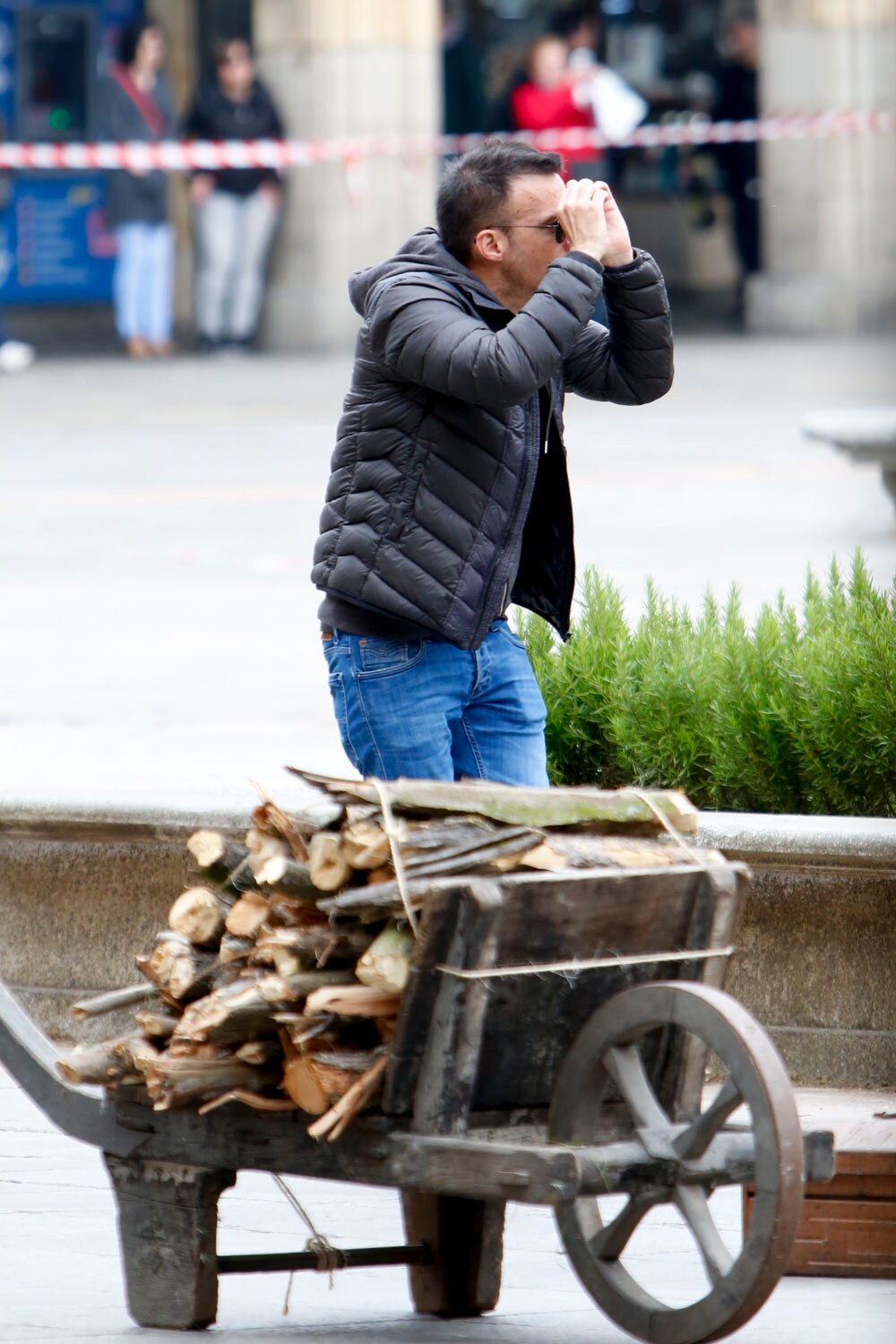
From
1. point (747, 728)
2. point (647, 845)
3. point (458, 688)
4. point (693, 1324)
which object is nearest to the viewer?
point (693, 1324)

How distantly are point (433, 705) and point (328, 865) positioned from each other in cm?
73

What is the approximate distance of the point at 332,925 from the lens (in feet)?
12.0

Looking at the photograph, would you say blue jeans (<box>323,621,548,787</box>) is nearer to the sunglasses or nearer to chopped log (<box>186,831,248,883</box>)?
chopped log (<box>186,831,248,883</box>)

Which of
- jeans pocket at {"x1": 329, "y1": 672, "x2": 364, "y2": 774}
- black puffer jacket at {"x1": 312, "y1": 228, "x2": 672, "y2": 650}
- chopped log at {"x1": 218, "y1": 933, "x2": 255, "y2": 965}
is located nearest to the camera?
chopped log at {"x1": 218, "y1": 933, "x2": 255, "y2": 965}

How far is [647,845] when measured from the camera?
12.3 ft

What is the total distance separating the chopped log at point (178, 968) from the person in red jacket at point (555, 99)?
17107 mm

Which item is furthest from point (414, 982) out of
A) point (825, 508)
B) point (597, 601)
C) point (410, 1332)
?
point (825, 508)

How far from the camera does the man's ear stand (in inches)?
168

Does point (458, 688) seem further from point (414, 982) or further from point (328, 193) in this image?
point (328, 193)

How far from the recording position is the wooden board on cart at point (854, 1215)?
402 cm

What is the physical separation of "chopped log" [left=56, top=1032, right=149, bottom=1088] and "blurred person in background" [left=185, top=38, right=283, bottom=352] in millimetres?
16804

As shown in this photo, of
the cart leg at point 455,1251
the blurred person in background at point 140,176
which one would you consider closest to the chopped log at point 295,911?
the cart leg at point 455,1251

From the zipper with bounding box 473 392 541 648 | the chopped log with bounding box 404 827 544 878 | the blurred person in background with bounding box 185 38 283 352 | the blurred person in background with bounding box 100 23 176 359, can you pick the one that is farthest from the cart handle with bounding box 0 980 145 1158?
the blurred person in background with bounding box 185 38 283 352

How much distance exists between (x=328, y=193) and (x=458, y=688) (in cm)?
1671
